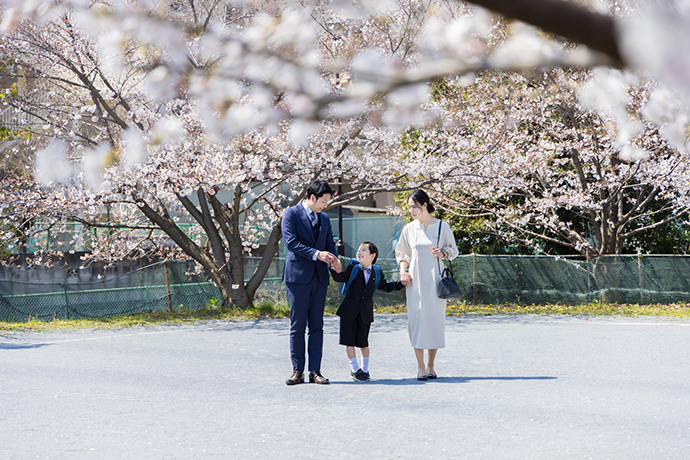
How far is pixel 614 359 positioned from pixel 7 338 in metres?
8.16

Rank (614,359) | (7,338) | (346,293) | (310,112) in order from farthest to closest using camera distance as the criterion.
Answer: (7,338) → (614,359) → (346,293) → (310,112)

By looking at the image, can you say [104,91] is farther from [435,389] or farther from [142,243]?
[435,389]

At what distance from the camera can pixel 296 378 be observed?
6.00m

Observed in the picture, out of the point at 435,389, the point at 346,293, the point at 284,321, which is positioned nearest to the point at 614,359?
the point at 435,389

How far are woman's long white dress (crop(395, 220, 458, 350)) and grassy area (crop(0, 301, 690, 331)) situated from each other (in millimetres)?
6550

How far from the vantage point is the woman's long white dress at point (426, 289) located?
627cm

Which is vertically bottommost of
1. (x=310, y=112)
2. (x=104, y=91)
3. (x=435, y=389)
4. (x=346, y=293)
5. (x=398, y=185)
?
(x=435, y=389)

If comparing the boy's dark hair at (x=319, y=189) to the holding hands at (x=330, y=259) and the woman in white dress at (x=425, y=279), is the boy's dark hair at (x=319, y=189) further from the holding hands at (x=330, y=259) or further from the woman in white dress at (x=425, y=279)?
the woman in white dress at (x=425, y=279)

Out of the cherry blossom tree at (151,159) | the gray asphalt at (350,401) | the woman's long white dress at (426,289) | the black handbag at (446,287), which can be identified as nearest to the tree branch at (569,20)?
the gray asphalt at (350,401)

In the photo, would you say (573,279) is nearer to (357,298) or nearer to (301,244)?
(357,298)

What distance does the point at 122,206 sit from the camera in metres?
18.7

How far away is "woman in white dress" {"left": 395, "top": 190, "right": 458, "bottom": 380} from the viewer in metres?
6.26

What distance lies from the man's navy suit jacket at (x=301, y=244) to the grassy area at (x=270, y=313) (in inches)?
242

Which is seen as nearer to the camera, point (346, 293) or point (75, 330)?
point (346, 293)
